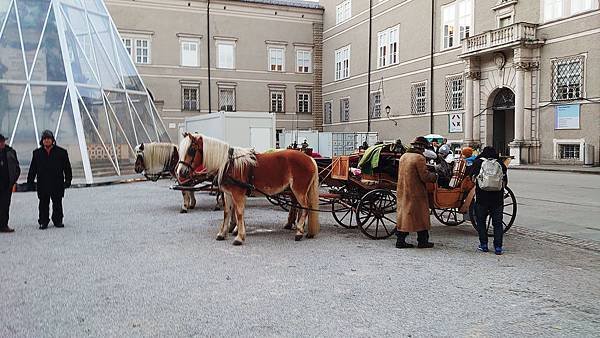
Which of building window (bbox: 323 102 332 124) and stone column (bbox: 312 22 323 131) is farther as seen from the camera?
stone column (bbox: 312 22 323 131)

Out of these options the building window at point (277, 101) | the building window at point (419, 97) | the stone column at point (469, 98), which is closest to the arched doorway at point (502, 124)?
the stone column at point (469, 98)

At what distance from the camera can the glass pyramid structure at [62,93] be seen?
62.0ft

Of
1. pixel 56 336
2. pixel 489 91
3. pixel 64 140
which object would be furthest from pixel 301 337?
pixel 489 91

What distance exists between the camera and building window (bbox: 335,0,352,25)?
1766 inches

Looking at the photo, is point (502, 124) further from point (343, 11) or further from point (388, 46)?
point (343, 11)

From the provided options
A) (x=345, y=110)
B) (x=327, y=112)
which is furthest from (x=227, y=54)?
(x=345, y=110)

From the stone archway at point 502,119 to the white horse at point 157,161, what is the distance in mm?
22610

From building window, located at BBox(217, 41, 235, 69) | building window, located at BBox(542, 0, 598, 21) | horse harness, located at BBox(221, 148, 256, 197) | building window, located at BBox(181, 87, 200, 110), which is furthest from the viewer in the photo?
building window, located at BBox(217, 41, 235, 69)

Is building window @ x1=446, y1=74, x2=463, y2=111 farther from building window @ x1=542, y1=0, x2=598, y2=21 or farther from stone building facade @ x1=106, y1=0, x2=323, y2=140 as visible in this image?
stone building facade @ x1=106, y1=0, x2=323, y2=140

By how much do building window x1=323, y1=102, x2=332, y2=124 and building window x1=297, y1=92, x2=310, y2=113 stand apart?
163cm

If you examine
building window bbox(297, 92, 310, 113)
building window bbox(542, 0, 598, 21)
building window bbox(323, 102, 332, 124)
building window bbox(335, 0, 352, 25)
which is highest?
building window bbox(335, 0, 352, 25)

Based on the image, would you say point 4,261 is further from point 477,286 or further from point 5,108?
point 5,108

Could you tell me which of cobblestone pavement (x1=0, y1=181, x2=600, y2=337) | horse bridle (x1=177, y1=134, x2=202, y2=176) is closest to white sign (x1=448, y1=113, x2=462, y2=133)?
cobblestone pavement (x1=0, y1=181, x2=600, y2=337)

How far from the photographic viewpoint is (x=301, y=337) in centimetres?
442
